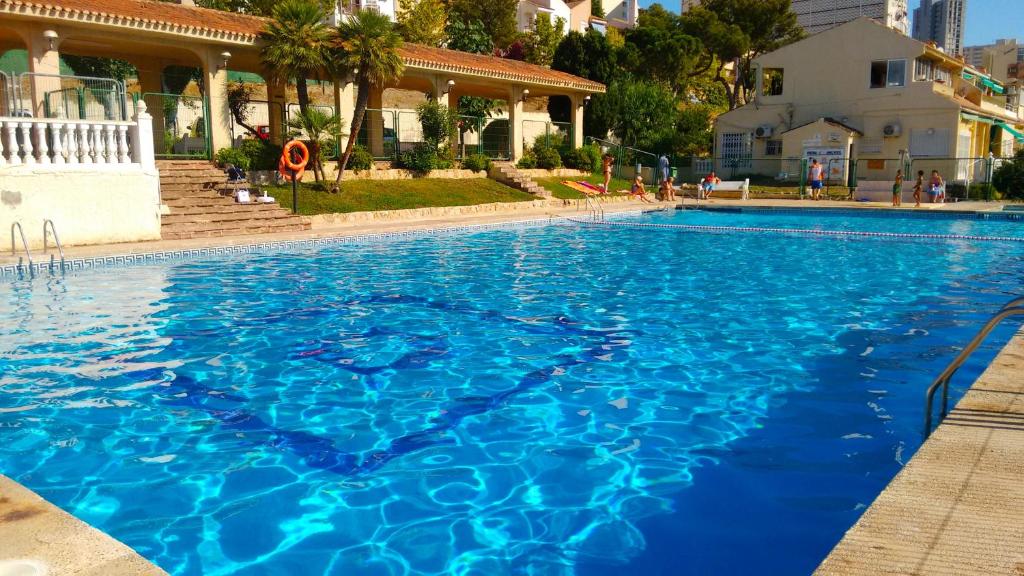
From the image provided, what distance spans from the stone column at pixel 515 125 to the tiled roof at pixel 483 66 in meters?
0.87

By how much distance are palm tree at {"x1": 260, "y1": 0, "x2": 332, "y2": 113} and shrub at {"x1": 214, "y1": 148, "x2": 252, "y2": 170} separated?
206cm

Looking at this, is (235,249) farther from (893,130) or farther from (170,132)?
(893,130)

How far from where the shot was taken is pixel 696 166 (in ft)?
123

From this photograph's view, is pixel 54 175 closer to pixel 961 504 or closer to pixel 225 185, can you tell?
pixel 225 185

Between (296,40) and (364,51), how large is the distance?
1.76 meters

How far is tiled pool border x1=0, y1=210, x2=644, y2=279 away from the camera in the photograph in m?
12.2

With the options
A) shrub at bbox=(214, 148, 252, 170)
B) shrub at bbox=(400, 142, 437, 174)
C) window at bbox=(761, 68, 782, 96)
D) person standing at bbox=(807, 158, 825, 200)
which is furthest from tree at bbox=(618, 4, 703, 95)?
shrub at bbox=(214, 148, 252, 170)

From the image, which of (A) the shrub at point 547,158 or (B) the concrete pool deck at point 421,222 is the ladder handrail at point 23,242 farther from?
(A) the shrub at point 547,158

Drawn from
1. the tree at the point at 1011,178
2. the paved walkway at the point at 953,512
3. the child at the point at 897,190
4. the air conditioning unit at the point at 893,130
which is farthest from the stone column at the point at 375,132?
the paved walkway at the point at 953,512

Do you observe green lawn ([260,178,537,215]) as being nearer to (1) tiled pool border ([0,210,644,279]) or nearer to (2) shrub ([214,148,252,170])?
(2) shrub ([214,148,252,170])

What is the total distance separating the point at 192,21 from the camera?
20219 millimetres

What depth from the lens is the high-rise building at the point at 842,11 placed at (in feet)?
424

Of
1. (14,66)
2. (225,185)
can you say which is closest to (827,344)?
(225,185)

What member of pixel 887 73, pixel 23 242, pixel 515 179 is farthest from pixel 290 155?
pixel 887 73
